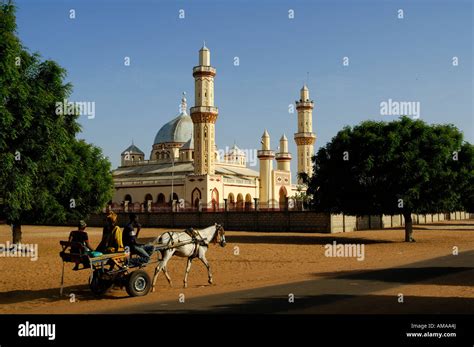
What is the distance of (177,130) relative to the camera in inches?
3834

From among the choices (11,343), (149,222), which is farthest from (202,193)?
(11,343)

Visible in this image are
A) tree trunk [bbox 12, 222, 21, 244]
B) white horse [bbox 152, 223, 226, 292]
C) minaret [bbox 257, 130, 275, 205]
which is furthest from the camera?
minaret [bbox 257, 130, 275, 205]

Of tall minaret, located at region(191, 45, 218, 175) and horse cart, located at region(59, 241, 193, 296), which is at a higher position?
tall minaret, located at region(191, 45, 218, 175)

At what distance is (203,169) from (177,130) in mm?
28015

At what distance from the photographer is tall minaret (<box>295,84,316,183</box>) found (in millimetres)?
82500

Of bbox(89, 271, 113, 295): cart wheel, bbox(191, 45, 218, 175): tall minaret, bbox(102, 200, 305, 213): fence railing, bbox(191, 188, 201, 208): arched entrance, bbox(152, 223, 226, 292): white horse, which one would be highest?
bbox(191, 45, 218, 175): tall minaret

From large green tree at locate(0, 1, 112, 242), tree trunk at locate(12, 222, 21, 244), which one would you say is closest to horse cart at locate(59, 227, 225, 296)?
large green tree at locate(0, 1, 112, 242)

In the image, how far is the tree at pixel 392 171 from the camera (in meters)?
34.2

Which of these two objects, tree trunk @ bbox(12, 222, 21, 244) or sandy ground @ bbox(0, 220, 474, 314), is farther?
tree trunk @ bbox(12, 222, 21, 244)

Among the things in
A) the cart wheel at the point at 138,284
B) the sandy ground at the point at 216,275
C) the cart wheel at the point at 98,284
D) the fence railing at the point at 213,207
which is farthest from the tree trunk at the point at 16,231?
the cart wheel at the point at 138,284

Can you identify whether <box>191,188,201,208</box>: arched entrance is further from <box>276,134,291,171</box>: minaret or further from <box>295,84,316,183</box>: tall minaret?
<box>276,134,291,171</box>: minaret

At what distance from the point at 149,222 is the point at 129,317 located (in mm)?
56827

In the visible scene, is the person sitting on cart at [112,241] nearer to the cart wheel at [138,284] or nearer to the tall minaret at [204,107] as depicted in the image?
the cart wheel at [138,284]

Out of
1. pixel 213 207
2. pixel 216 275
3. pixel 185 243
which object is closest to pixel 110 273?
pixel 185 243
